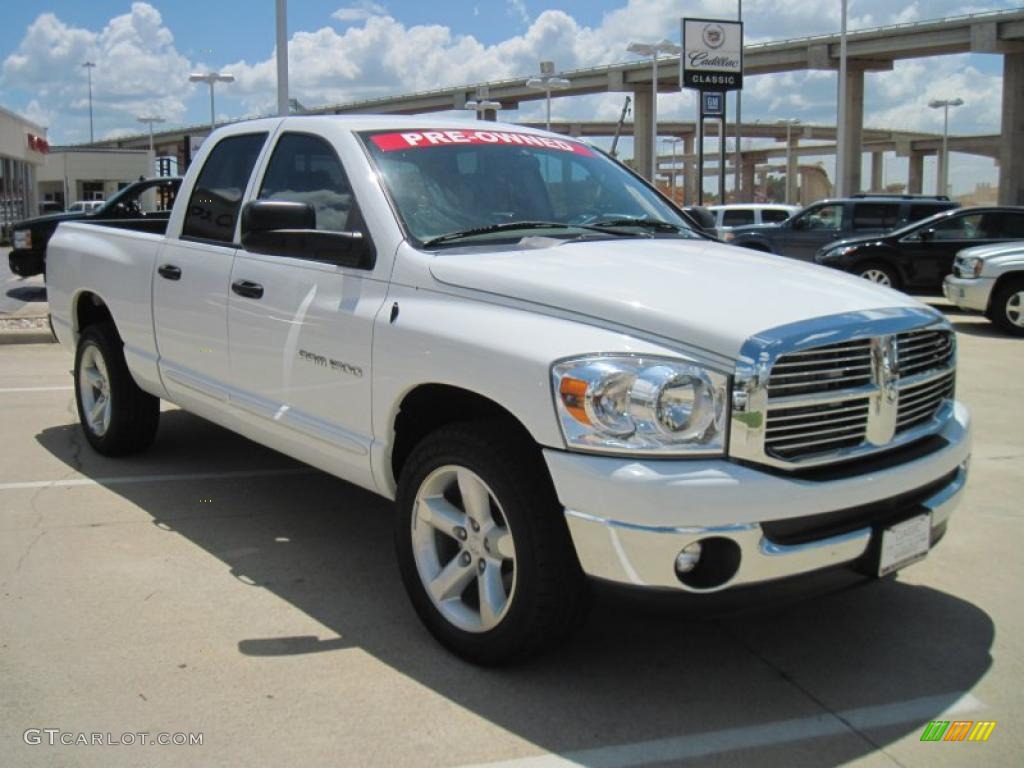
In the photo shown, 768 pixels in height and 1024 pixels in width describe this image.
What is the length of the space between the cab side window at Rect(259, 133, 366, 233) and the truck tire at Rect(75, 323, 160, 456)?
5.98 feet

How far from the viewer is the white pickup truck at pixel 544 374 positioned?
3.10m

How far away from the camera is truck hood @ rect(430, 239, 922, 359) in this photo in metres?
3.22

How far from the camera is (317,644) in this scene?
12.6 feet

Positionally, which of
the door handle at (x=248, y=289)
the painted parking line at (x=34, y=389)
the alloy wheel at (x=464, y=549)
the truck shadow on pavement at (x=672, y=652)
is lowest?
the truck shadow on pavement at (x=672, y=652)

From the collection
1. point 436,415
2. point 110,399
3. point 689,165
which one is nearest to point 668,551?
point 436,415

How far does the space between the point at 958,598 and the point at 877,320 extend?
1.59 m

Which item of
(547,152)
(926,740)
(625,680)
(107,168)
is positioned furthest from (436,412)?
(107,168)

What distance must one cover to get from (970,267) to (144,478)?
11.0 m

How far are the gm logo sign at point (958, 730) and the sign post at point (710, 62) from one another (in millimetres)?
28983

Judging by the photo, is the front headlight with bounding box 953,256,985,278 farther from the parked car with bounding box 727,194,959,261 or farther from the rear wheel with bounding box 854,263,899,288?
the parked car with bounding box 727,194,959,261

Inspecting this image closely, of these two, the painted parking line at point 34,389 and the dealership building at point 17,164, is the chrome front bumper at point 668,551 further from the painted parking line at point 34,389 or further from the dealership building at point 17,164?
the dealership building at point 17,164

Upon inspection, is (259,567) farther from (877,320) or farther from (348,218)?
(877,320)

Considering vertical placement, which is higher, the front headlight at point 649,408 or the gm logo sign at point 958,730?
the front headlight at point 649,408

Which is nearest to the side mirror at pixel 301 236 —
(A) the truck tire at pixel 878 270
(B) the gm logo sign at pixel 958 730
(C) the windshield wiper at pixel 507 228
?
(C) the windshield wiper at pixel 507 228
